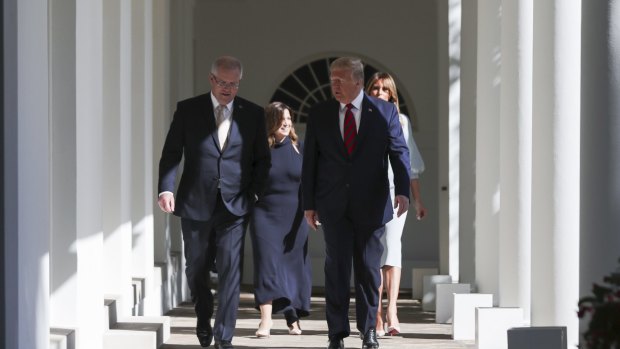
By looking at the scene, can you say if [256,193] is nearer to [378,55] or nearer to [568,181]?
[568,181]

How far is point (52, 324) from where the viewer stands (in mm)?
8719

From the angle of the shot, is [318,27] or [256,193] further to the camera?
[318,27]

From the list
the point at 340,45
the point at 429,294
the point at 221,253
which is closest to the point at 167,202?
the point at 221,253

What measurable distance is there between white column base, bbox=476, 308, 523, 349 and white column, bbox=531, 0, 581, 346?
1338 mm

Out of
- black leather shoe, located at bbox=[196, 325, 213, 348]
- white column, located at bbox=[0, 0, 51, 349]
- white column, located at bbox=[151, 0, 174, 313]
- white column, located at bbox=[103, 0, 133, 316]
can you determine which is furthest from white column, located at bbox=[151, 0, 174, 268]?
white column, located at bbox=[0, 0, 51, 349]

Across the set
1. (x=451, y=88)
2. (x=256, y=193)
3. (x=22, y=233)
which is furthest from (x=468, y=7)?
(x=22, y=233)

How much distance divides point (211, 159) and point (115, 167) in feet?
5.60

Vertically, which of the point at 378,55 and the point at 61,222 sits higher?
the point at 378,55

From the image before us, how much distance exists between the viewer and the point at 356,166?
9.45 metres

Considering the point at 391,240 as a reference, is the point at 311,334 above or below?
below

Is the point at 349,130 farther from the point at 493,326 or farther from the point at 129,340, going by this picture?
the point at 129,340

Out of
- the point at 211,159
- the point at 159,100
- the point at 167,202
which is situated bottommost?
the point at 167,202

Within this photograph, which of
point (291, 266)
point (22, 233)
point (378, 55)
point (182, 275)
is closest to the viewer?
point (22, 233)

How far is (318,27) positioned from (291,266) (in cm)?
965
